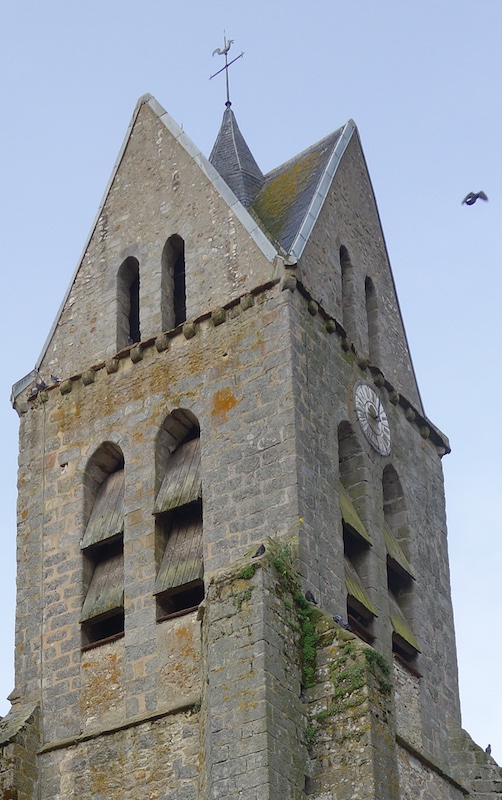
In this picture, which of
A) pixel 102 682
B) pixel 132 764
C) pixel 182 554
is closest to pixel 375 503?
pixel 182 554

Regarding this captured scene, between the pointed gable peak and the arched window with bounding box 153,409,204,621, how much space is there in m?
4.68

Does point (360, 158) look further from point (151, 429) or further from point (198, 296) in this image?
point (151, 429)

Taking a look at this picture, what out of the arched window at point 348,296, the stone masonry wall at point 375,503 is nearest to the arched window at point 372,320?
the arched window at point 348,296

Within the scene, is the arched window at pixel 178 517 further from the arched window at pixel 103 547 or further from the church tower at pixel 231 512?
the arched window at pixel 103 547

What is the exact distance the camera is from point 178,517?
2584 centimetres

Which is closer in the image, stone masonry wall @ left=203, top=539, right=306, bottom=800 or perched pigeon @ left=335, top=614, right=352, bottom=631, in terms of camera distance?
stone masonry wall @ left=203, top=539, right=306, bottom=800

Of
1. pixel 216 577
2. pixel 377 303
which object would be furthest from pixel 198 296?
pixel 216 577

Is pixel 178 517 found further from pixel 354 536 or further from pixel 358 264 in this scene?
pixel 358 264

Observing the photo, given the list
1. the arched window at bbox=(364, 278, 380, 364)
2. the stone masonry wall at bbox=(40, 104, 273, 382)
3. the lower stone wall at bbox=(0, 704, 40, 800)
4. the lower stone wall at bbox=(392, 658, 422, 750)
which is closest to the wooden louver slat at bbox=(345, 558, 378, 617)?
the lower stone wall at bbox=(392, 658, 422, 750)

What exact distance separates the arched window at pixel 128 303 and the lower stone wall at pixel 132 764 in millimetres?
6580

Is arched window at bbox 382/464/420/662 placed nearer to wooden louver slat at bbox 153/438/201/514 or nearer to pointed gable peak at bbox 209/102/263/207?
wooden louver slat at bbox 153/438/201/514

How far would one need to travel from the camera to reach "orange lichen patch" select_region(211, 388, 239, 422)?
25656 mm

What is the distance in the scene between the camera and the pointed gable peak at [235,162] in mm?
30297

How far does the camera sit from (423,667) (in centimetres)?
2639
